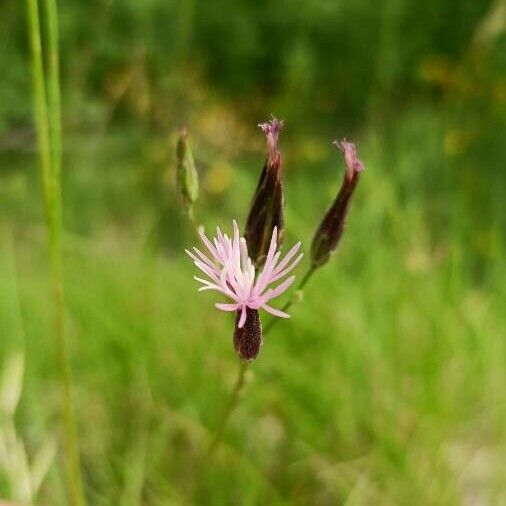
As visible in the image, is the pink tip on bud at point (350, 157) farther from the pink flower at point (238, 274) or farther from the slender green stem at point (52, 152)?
the slender green stem at point (52, 152)

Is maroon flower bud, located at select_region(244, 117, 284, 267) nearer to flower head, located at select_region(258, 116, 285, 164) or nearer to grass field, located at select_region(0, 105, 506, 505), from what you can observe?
flower head, located at select_region(258, 116, 285, 164)

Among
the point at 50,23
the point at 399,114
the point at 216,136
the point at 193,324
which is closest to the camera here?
the point at 50,23

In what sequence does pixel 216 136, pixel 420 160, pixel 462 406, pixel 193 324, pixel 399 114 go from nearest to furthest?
pixel 462 406, pixel 193 324, pixel 420 160, pixel 216 136, pixel 399 114

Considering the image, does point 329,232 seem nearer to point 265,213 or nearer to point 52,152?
point 265,213

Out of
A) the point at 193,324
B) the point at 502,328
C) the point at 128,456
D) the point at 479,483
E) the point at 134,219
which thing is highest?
the point at 134,219

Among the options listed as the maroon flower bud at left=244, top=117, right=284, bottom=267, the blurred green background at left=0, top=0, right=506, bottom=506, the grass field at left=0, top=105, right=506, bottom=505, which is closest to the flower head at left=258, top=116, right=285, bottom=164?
the maroon flower bud at left=244, top=117, right=284, bottom=267

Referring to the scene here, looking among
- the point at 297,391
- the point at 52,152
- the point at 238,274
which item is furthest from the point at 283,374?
the point at 238,274

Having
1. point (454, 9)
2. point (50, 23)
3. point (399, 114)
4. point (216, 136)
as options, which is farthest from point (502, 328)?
point (454, 9)

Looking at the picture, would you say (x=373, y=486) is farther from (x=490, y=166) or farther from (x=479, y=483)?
(x=490, y=166)

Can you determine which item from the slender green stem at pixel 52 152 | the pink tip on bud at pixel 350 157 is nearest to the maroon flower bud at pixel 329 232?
the pink tip on bud at pixel 350 157
